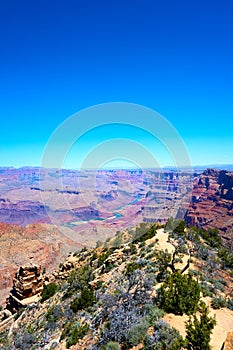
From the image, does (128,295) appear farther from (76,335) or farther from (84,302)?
(84,302)

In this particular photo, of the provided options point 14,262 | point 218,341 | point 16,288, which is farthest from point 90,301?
point 14,262

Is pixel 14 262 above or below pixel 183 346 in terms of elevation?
below

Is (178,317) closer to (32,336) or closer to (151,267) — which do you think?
(151,267)

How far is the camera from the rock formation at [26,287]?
24586mm

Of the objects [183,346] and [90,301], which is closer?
[183,346]

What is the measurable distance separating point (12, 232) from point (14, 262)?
1387 centimetres

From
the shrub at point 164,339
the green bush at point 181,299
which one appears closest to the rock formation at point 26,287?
the green bush at point 181,299

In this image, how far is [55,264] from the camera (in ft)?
185

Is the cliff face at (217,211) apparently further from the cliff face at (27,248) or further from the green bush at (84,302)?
the green bush at (84,302)

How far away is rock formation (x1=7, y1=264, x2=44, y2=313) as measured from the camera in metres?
24.6

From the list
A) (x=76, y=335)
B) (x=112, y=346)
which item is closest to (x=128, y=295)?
(x=76, y=335)

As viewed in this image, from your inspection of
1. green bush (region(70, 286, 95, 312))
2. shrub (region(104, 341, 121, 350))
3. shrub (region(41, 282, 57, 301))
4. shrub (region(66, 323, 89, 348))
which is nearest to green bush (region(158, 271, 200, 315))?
shrub (region(104, 341, 121, 350))

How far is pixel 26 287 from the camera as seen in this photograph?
24.6 meters

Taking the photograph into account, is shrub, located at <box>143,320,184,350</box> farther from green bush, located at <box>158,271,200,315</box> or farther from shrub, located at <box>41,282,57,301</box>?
shrub, located at <box>41,282,57,301</box>
